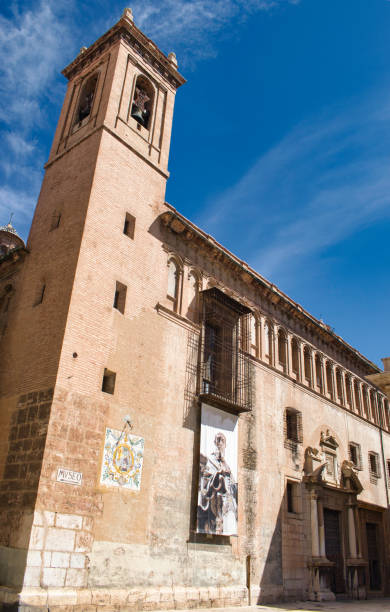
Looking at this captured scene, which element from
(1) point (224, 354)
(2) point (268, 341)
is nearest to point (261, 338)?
(2) point (268, 341)

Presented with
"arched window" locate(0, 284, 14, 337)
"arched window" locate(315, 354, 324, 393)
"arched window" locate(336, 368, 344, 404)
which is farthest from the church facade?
"arched window" locate(336, 368, 344, 404)

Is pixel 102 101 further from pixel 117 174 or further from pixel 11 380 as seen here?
pixel 11 380

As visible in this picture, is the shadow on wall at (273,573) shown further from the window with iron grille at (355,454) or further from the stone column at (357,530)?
the window with iron grille at (355,454)

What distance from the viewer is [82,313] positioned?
13.6 m

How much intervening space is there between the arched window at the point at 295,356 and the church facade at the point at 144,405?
69mm

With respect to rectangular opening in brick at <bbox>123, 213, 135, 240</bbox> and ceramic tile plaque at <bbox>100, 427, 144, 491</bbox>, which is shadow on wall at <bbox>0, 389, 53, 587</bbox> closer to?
ceramic tile plaque at <bbox>100, 427, 144, 491</bbox>

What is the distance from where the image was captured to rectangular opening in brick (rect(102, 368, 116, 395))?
13.8m

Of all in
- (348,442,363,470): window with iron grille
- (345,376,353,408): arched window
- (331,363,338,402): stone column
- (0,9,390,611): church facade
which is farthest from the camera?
(345,376,353,408): arched window

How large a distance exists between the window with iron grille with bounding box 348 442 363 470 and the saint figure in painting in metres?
11.1

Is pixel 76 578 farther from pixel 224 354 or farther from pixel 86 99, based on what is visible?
pixel 86 99

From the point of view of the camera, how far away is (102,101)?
17.5 meters

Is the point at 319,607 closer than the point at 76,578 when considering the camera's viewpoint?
No

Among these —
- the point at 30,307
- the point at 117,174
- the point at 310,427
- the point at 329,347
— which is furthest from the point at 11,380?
the point at 329,347

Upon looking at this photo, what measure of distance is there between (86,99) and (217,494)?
14637 millimetres
